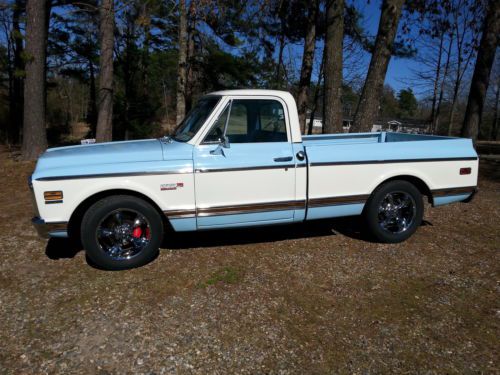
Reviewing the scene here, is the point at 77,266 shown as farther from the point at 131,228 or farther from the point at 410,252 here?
the point at 410,252

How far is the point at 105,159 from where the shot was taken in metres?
4.05

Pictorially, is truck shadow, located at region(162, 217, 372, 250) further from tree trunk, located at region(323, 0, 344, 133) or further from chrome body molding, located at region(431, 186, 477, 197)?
tree trunk, located at region(323, 0, 344, 133)

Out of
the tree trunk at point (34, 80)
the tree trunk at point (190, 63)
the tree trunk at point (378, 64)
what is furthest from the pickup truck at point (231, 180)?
the tree trunk at point (190, 63)

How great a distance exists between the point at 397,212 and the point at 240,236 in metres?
2.18

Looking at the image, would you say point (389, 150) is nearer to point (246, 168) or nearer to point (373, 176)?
point (373, 176)

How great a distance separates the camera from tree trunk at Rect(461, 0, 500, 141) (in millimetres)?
10859

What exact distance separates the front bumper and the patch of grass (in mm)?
1529

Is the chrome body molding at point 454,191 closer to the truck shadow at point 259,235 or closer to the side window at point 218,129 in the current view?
the truck shadow at point 259,235

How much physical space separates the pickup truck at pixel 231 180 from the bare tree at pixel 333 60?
14.2ft

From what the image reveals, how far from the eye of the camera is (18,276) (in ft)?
13.5

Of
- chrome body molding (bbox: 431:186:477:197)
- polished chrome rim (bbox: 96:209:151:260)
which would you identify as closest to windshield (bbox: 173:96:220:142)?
polished chrome rim (bbox: 96:209:151:260)

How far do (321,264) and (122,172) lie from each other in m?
2.48

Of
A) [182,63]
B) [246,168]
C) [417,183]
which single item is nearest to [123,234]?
[246,168]

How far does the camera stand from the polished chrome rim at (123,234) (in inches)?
163
